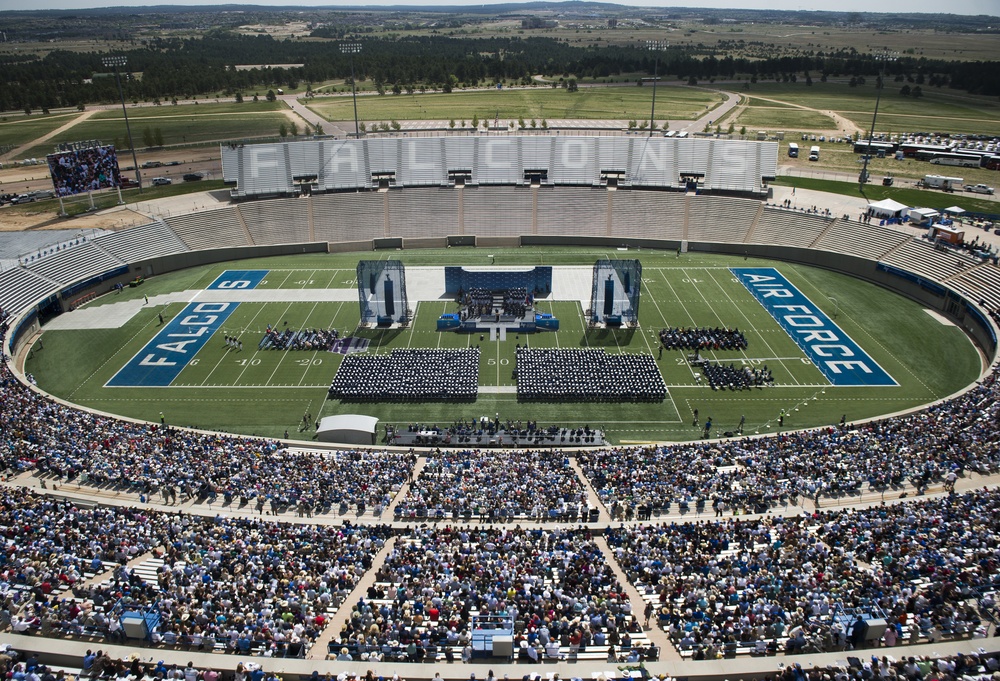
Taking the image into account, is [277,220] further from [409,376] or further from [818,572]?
[818,572]

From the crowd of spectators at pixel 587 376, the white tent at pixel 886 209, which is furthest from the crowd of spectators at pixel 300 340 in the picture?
the white tent at pixel 886 209

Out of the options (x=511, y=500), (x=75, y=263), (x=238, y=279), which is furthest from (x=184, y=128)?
(x=511, y=500)

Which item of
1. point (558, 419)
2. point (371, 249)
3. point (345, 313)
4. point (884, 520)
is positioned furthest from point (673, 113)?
point (884, 520)

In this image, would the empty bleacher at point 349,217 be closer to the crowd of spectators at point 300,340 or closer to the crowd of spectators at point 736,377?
the crowd of spectators at point 300,340

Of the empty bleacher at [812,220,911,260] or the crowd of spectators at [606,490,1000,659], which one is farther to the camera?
the empty bleacher at [812,220,911,260]

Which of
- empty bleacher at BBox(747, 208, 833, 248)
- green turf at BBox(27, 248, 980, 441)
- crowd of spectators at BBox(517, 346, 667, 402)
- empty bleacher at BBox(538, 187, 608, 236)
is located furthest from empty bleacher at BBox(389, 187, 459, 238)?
empty bleacher at BBox(747, 208, 833, 248)

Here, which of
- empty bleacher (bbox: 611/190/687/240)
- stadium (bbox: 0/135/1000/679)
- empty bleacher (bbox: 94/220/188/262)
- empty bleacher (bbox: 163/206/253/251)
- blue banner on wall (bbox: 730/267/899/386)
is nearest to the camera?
stadium (bbox: 0/135/1000/679)

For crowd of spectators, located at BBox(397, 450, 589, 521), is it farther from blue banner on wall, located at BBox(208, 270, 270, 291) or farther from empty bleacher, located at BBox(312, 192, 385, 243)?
empty bleacher, located at BBox(312, 192, 385, 243)
